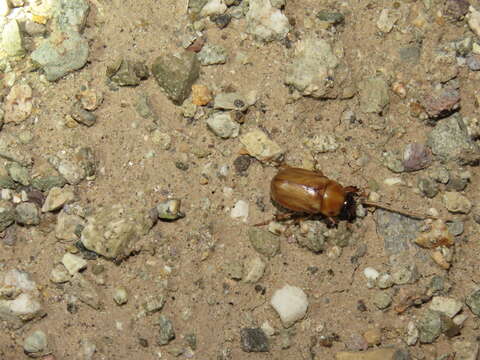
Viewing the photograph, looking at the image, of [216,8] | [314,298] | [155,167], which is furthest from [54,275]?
[216,8]

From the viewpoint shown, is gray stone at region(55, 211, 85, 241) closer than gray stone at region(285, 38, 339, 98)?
Yes

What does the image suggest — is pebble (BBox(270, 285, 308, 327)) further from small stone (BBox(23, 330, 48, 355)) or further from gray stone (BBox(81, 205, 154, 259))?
small stone (BBox(23, 330, 48, 355))

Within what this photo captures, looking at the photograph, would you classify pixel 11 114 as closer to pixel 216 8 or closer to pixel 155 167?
pixel 155 167

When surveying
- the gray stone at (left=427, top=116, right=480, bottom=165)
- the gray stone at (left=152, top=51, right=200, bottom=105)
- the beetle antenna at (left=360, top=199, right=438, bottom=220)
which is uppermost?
the gray stone at (left=152, top=51, right=200, bottom=105)

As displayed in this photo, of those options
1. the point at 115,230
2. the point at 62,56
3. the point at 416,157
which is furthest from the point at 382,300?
the point at 62,56

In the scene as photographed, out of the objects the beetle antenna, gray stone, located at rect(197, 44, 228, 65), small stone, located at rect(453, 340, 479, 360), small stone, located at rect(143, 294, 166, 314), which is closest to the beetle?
the beetle antenna

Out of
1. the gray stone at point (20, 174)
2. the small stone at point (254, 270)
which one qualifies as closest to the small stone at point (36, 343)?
the gray stone at point (20, 174)
